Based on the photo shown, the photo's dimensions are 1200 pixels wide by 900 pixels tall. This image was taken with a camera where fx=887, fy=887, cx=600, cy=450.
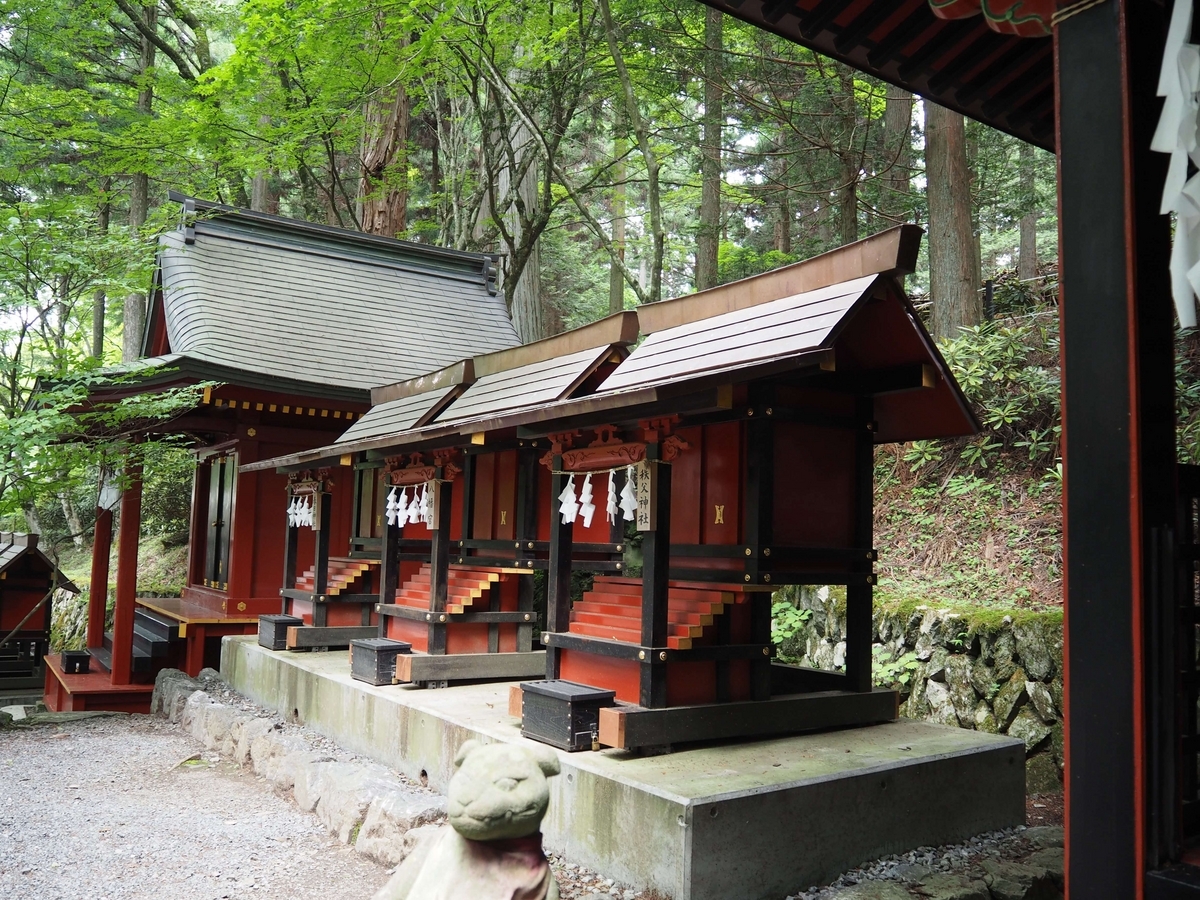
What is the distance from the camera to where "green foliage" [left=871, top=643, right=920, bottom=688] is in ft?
25.6

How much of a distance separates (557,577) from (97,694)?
7.00 meters

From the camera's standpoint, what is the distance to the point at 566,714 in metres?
5.40

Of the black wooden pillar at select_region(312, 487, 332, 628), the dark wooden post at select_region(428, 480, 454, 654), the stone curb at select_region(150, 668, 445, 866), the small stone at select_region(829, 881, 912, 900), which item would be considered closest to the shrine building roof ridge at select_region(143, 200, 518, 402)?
the black wooden pillar at select_region(312, 487, 332, 628)

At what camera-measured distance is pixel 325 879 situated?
5.22 meters

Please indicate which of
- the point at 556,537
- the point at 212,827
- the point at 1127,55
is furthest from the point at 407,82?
the point at 1127,55

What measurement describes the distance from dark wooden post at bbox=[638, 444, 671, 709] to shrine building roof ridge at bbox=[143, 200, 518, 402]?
6623 millimetres

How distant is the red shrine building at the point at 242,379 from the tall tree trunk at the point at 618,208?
11.9 feet

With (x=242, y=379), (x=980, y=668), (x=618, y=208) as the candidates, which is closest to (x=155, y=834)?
(x=242, y=379)

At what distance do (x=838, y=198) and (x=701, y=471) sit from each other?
8552 millimetres

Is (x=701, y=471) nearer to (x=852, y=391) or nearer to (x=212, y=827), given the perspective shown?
(x=852, y=391)

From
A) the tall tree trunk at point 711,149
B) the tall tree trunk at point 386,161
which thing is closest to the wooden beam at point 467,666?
the tall tree trunk at point 711,149

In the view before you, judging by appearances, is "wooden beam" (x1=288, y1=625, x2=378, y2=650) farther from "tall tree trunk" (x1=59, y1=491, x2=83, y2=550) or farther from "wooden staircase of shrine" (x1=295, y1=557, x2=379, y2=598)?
"tall tree trunk" (x1=59, y1=491, x2=83, y2=550)

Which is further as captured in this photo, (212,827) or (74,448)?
(74,448)

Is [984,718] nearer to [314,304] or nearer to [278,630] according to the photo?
[278,630]
